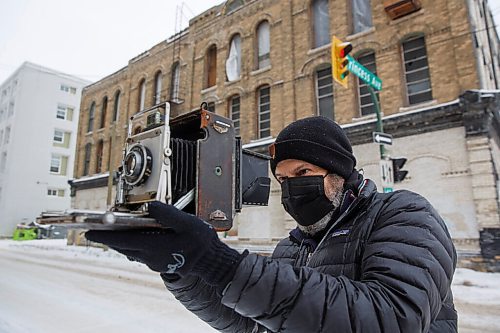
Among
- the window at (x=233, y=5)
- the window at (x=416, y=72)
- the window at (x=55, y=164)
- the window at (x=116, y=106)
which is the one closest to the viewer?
the window at (x=416, y=72)

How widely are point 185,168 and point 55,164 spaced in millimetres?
39362

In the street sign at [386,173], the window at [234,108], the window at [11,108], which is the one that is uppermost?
the window at [11,108]

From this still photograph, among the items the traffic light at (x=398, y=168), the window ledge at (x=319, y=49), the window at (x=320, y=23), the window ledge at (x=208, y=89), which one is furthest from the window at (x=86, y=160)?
the traffic light at (x=398, y=168)

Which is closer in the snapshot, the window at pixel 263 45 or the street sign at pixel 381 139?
the street sign at pixel 381 139

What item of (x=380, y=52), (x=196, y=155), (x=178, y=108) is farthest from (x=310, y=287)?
(x=178, y=108)

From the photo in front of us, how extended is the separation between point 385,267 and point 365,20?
14.2 m

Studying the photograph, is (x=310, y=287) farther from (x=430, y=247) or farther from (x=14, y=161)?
(x=14, y=161)

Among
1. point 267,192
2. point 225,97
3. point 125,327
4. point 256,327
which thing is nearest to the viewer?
point 256,327

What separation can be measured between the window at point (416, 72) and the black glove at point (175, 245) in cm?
1222

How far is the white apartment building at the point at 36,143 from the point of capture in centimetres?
3331

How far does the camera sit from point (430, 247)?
1.10 m

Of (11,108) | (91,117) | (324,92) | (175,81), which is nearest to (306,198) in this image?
(324,92)

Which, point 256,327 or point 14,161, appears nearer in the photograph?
point 256,327

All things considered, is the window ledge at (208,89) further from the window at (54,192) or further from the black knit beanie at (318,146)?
the window at (54,192)
